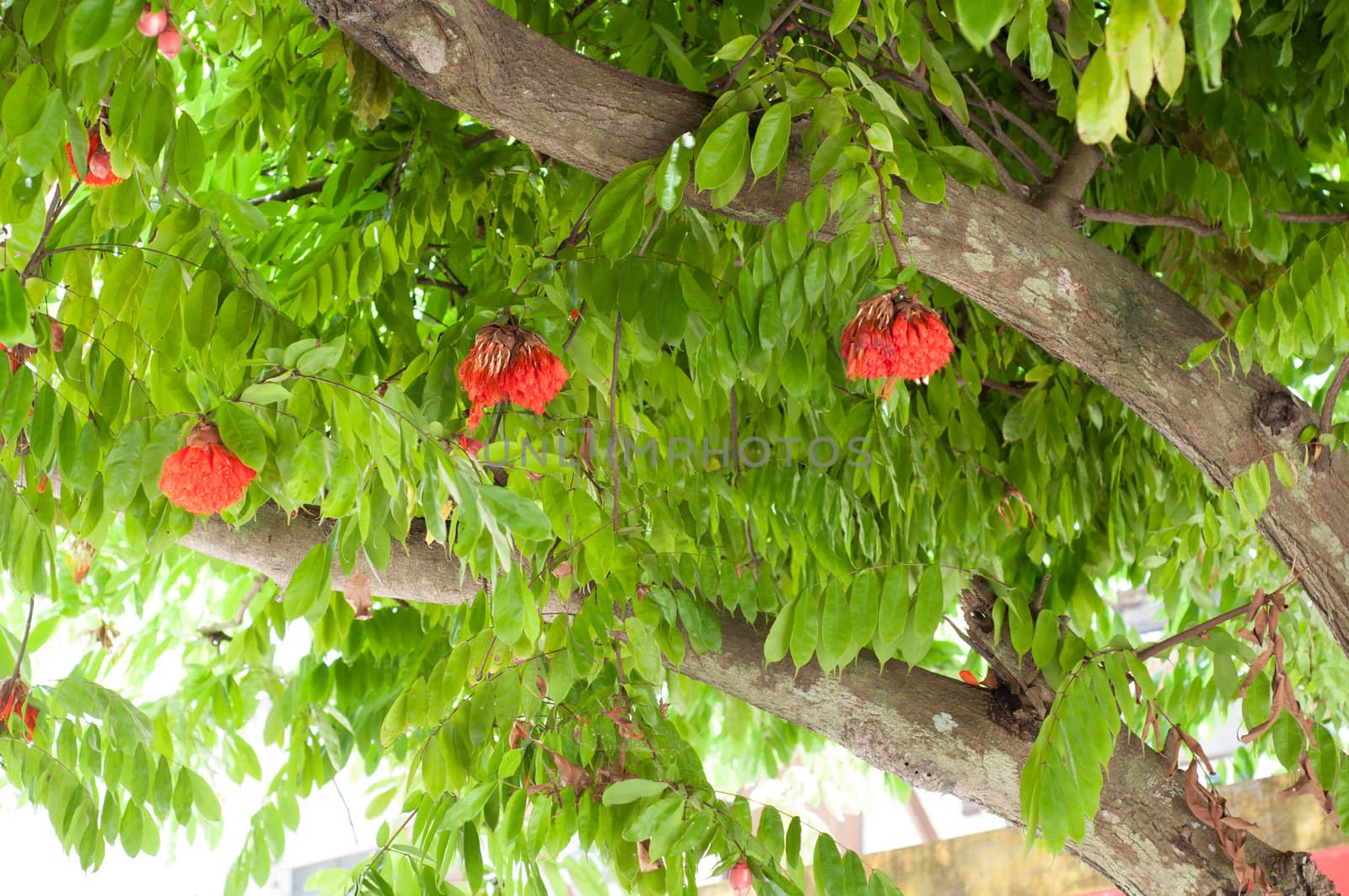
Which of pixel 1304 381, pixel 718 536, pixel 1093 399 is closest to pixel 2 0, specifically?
pixel 718 536

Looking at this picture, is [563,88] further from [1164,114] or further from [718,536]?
[1164,114]

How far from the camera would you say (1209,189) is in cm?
212

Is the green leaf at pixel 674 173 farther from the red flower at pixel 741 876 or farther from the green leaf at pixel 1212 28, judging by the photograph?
the red flower at pixel 741 876

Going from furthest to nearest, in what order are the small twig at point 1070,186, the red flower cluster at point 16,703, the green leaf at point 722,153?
1. the small twig at point 1070,186
2. the red flower cluster at point 16,703
3. the green leaf at point 722,153

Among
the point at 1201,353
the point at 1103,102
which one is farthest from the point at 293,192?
the point at 1103,102

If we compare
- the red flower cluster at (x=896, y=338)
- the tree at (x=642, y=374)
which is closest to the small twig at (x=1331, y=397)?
the tree at (x=642, y=374)

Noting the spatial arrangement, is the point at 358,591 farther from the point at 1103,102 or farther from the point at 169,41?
the point at 1103,102

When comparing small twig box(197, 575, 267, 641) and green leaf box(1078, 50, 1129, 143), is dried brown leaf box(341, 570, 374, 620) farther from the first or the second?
green leaf box(1078, 50, 1129, 143)

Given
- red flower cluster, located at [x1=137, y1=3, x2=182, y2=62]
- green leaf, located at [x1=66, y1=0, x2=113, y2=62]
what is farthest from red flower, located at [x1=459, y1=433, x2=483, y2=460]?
green leaf, located at [x1=66, y1=0, x2=113, y2=62]

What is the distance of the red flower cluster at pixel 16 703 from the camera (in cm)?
157

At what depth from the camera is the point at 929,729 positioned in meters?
1.95

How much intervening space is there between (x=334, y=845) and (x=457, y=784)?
25.2ft

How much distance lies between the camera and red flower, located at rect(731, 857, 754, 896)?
1.51 meters

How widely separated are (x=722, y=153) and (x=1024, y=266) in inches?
19.7
